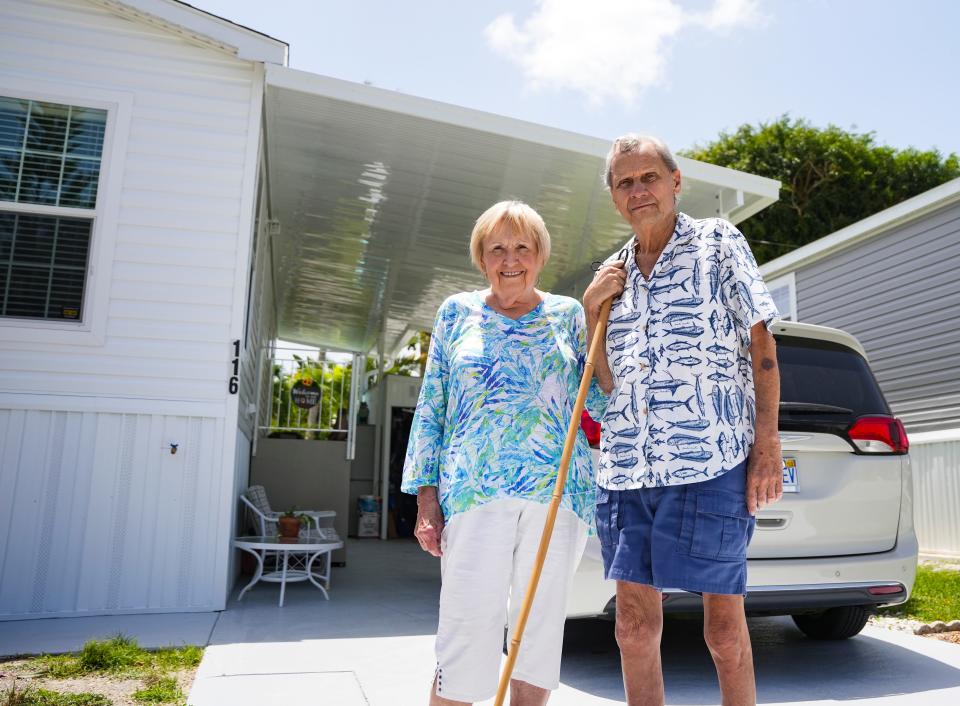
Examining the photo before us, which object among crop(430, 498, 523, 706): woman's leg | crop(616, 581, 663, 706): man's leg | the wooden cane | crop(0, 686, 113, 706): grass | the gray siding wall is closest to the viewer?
the wooden cane

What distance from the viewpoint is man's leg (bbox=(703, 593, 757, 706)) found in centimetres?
183

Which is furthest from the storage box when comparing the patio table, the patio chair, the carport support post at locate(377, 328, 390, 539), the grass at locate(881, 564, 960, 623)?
the grass at locate(881, 564, 960, 623)

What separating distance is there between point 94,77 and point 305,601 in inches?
149

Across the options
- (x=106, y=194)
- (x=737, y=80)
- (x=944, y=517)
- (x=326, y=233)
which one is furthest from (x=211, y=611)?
(x=737, y=80)

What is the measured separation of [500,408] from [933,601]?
4399mm

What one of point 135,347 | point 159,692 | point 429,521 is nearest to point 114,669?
point 159,692

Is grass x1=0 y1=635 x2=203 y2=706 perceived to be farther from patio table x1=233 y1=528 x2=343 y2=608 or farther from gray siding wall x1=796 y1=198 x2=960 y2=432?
gray siding wall x1=796 y1=198 x2=960 y2=432

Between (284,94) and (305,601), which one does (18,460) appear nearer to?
(305,601)

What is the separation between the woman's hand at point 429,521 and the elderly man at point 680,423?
44 cm

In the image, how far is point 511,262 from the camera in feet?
6.51

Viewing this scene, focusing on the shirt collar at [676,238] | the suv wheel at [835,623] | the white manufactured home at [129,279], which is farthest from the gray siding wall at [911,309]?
the shirt collar at [676,238]

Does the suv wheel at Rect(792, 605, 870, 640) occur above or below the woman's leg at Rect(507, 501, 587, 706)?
below

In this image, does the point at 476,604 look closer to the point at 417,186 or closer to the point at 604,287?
the point at 604,287

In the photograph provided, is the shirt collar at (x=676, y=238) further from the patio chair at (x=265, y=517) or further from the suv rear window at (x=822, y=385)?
the patio chair at (x=265, y=517)
